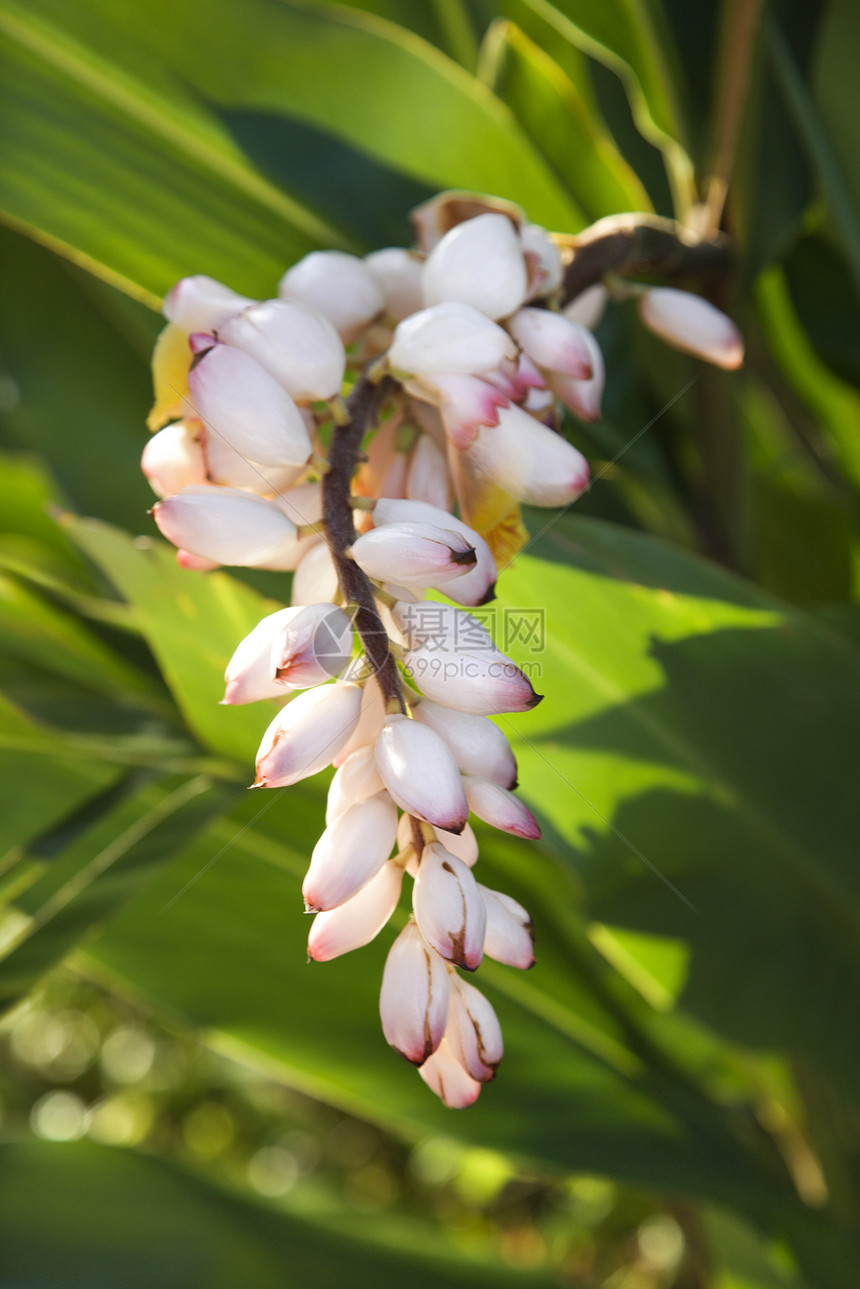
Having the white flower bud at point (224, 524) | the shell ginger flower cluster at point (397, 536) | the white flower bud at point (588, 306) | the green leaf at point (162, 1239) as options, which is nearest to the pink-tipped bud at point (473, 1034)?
the shell ginger flower cluster at point (397, 536)

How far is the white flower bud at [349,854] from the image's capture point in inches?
7.2

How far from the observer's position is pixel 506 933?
209mm

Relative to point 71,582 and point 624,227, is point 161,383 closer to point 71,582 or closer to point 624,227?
point 624,227

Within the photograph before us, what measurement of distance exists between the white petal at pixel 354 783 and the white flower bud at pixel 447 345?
98mm

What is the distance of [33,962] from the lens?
0.30 m

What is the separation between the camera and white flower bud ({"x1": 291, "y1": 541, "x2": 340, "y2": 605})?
0.23 m

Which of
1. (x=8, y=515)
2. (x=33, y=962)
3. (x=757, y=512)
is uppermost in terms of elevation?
(x=757, y=512)

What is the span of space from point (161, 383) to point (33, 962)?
0.19 m

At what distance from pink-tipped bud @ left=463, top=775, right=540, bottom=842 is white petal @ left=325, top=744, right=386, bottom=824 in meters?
0.02

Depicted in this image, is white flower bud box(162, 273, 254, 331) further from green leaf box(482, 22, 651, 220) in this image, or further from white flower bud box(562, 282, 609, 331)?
green leaf box(482, 22, 651, 220)

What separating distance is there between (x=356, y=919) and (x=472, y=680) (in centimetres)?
6

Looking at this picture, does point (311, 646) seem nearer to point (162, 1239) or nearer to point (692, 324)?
point (692, 324)

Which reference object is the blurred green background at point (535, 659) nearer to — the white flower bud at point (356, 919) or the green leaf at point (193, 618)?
the green leaf at point (193, 618)

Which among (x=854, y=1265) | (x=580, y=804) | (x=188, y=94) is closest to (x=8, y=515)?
(x=188, y=94)
